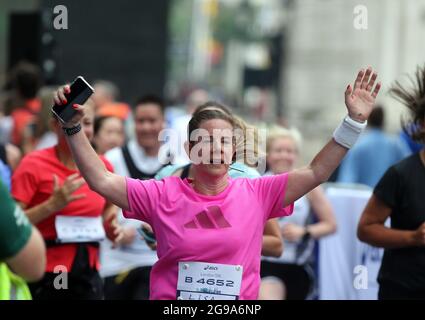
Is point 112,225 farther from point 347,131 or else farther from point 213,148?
point 347,131

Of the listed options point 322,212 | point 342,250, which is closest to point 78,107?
point 322,212

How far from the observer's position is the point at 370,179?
11281 millimetres

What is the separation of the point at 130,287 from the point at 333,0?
21271 mm

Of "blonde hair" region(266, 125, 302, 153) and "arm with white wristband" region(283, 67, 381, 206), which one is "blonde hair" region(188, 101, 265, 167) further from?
"blonde hair" region(266, 125, 302, 153)

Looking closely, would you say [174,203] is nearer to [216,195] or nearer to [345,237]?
[216,195]

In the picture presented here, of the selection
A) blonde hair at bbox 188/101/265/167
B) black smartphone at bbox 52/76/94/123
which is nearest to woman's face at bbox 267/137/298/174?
blonde hair at bbox 188/101/265/167

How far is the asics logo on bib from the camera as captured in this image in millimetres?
4814

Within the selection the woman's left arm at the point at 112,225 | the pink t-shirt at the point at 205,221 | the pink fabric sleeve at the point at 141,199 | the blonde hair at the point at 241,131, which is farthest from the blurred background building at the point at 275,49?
the pink fabric sleeve at the point at 141,199

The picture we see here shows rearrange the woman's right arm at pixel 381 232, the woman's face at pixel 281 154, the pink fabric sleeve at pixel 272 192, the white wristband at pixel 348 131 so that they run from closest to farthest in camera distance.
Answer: the white wristband at pixel 348 131
the pink fabric sleeve at pixel 272 192
the woman's right arm at pixel 381 232
the woman's face at pixel 281 154

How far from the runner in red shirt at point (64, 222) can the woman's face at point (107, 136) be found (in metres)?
2.14

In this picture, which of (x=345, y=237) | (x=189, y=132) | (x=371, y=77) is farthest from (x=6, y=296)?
(x=345, y=237)

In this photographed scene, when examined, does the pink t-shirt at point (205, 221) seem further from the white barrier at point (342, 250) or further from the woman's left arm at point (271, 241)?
the white barrier at point (342, 250)

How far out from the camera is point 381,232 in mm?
6008

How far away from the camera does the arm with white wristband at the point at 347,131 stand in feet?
15.8
